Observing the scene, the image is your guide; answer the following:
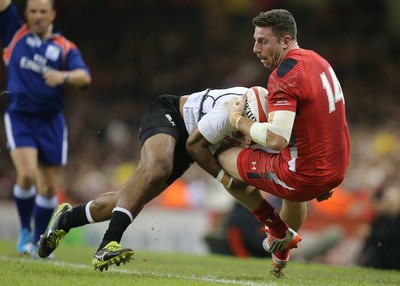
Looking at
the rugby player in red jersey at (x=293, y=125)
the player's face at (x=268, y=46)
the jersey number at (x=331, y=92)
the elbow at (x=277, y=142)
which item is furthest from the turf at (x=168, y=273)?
the player's face at (x=268, y=46)

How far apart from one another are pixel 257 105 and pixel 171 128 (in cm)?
87

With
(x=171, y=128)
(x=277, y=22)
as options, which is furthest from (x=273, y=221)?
(x=277, y=22)

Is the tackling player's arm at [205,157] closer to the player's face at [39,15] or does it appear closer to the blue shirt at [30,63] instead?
the blue shirt at [30,63]

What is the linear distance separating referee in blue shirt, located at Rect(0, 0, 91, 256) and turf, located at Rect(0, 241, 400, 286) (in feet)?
2.12

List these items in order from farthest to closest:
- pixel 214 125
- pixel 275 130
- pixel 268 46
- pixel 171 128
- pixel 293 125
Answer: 1. pixel 171 128
2. pixel 214 125
3. pixel 268 46
4. pixel 293 125
5. pixel 275 130

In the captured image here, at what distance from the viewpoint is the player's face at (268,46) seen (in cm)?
725

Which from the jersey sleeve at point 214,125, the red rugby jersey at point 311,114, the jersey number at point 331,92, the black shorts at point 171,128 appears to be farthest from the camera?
the black shorts at point 171,128

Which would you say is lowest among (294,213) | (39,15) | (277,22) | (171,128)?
(294,213)

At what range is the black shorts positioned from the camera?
779 centimetres

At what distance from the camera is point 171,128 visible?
780 centimetres

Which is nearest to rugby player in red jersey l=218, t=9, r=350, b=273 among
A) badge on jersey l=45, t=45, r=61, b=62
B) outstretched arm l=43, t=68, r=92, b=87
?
outstretched arm l=43, t=68, r=92, b=87

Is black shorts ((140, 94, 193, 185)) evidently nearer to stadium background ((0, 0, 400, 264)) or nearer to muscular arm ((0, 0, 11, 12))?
muscular arm ((0, 0, 11, 12))

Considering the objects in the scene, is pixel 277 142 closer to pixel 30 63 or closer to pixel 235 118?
pixel 235 118

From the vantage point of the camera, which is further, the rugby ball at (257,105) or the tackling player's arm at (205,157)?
the tackling player's arm at (205,157)
